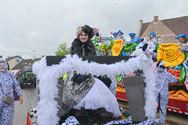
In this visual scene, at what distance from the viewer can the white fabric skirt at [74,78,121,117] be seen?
4168mm

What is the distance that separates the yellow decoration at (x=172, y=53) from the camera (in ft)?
29.1

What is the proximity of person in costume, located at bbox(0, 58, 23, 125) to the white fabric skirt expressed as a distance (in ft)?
6.80

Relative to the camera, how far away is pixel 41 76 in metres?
3.82

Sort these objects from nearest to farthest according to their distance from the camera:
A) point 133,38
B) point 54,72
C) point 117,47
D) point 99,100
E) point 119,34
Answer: point 54,72, point 99,100, point 133,38, point 117,47, point 119,34

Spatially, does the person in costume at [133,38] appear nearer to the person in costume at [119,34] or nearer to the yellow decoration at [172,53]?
the person in costume at [119,34]

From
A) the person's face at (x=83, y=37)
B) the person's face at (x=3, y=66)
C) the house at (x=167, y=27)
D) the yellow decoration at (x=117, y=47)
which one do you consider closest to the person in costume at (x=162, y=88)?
the person's face at (x=83, y=37)

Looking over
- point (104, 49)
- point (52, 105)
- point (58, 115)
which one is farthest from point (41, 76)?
point (104, 49)

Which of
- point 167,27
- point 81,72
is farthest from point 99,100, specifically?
point 167,27

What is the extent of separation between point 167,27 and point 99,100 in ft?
148

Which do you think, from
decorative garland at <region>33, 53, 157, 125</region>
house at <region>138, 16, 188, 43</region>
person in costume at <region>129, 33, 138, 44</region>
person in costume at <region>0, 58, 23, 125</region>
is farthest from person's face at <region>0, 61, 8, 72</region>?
house at <region>138, 16, 188, 43</region>

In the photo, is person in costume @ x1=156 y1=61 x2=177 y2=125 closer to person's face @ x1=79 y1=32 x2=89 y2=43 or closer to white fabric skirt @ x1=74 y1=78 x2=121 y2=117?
white fabric skirt @ x1=74 y1=78 x2=121 y2=117

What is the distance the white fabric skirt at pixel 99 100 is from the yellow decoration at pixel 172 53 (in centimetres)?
476

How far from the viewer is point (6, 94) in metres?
5.95

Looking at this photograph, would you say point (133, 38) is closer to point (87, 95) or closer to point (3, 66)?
point (3, 66)
